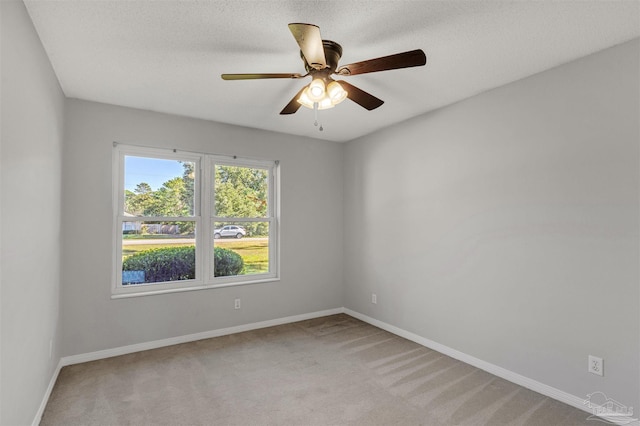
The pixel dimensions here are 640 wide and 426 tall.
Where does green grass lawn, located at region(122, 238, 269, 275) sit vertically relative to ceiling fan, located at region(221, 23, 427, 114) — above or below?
below

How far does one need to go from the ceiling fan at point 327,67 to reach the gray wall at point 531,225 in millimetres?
1338

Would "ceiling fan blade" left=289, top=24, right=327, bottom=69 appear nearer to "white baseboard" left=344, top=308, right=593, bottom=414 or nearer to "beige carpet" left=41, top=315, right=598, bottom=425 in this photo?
"beige carpet" left=41, top=315, right=598, bottom=425

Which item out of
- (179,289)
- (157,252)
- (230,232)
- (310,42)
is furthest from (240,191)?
(310,42)

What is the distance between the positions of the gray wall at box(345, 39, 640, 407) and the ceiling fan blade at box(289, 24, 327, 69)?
1.89 m

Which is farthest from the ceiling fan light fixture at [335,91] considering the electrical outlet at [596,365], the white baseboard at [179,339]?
the white baseboard at [179,339]

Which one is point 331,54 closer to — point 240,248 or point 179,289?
point 240,248

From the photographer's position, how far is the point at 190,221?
150 inches

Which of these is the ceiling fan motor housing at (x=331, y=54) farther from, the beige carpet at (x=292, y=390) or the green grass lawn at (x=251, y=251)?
the green grass lawn at (x=251, y=251)

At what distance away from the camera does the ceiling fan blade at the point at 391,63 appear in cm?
177

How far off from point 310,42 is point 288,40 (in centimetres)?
56

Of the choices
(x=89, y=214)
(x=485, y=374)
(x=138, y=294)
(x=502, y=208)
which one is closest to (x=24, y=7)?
(x=89, y=214)

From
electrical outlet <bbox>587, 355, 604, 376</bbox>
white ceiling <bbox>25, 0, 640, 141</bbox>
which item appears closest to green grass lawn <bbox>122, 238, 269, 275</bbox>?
white ceiling <bbox>25, 0, 640, 141</bbox>

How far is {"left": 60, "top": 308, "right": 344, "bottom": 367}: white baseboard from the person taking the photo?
3146 millimetres

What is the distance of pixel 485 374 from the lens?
2.88m
